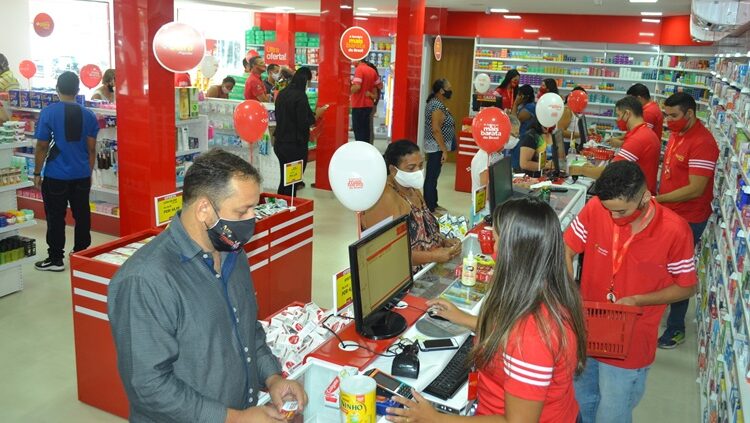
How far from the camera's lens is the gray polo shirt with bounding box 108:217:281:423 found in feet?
6.10

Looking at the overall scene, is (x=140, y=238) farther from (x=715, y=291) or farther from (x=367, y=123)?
(x=367, y=123)

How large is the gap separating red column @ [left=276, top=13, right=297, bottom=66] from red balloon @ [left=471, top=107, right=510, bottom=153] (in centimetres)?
1279

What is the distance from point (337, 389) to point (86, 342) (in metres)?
2.26

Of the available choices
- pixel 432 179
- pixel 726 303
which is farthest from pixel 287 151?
pixel 726 303

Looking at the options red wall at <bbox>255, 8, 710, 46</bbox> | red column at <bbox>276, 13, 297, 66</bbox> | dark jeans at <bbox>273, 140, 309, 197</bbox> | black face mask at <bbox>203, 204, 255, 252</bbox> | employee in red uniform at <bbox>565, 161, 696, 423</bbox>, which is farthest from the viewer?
red column at <bbox>276, 13, 297, 66</bbox>

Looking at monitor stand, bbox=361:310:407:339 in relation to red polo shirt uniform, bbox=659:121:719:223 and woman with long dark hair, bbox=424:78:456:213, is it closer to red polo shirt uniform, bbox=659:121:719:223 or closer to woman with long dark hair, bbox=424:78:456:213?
red polo shirt uniform, bbox=659:121:719:223

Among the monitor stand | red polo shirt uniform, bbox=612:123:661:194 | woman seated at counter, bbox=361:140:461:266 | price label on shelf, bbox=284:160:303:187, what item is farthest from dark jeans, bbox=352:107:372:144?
the monitor stand

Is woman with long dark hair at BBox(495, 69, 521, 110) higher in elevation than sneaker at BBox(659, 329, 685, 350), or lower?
higher

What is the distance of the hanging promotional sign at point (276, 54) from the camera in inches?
666

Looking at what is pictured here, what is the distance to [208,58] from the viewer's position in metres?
13.4

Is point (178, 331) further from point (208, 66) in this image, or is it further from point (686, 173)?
point (208, 66)

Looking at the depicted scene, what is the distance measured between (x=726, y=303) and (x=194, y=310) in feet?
10.9

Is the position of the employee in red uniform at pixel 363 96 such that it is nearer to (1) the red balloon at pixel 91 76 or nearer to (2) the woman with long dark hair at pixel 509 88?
(2) the woman with long dark hair at pixel 509 88

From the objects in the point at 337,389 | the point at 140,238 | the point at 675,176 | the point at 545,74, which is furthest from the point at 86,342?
the point at 545,74
